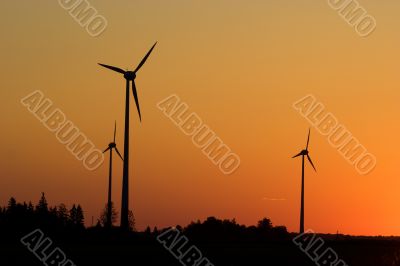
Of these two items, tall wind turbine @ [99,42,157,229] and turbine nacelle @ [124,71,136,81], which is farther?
turbine nacelle @ [124,71,136,81]

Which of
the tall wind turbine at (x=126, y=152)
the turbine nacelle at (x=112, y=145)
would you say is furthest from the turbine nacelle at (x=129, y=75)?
the turbine nacelle at (x=112, y=145)

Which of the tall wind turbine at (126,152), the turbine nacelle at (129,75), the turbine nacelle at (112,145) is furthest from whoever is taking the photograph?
the turbine nacelle at (112,145)

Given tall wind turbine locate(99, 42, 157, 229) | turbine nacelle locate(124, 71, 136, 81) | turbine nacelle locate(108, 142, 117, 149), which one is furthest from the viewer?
turbine nacelle locate(108, 142, 117, 149)

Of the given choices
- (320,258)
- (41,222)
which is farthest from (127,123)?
(41,222)

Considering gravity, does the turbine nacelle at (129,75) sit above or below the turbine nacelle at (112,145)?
above

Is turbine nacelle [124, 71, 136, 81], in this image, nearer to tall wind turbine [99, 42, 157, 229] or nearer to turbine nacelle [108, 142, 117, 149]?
tall wind turbine [99, 42, 157, 229]

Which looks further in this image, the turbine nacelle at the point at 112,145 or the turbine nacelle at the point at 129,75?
the turbine nacelle at the point at 112,145
